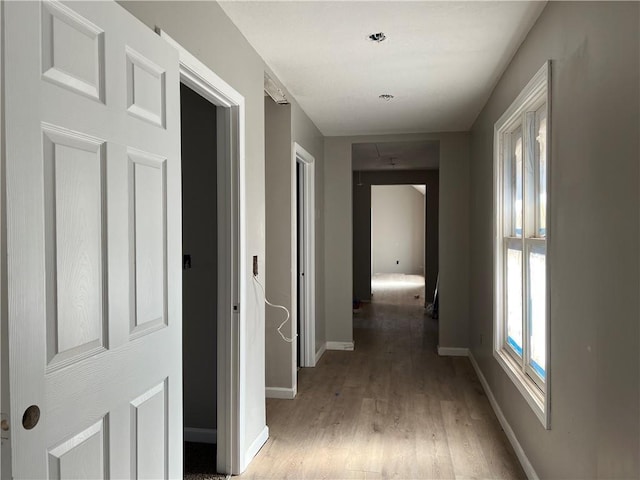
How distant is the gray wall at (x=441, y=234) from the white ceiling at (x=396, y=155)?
0.39 m

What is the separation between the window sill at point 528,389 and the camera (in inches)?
89.0

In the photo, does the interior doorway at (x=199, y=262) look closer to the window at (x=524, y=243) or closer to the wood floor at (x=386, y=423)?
the wood floor at (x=386, y=423)

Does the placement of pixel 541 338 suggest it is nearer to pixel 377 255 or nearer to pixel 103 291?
pixel 103 291

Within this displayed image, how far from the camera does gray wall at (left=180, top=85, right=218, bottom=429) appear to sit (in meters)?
3.00

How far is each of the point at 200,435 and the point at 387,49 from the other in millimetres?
2660

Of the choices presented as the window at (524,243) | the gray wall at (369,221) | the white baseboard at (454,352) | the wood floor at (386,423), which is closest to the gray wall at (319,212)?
the wood floor at (386,423)

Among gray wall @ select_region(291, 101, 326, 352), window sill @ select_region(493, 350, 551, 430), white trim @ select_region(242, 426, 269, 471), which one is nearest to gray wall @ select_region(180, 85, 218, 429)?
white trim @ select_region(242, 426, 269, 471)

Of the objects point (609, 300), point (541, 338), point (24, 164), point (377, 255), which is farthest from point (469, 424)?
point (377, 255)

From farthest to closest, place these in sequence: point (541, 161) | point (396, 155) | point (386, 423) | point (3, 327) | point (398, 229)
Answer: point (398, 229) < point (396, 155) < point (386, 423) < point (541, 161) < point (3, 327)

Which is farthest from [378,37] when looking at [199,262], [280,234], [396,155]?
[396,155]

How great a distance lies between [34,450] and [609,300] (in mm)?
1675

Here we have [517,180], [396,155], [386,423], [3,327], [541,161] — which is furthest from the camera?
[396,155]

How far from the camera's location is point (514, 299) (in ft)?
10.5

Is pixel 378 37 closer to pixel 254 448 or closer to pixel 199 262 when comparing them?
pixel 199 262
